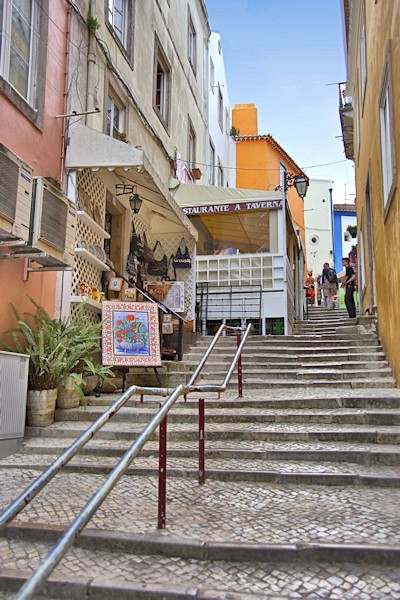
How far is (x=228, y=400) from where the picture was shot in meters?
6.35

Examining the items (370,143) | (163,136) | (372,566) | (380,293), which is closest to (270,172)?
(163,136)

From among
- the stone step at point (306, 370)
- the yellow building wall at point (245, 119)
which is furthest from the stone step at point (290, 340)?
the yellow building wall at point (245, 119)

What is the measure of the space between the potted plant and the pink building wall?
0.25m

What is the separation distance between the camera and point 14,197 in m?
5.28

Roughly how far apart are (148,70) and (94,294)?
6275 mm

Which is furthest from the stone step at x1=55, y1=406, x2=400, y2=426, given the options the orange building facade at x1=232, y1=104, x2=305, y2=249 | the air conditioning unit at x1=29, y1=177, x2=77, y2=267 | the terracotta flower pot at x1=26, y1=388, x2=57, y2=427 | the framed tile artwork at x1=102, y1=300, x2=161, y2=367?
the orange building facade at x1=232, y1=104, x2=305, y2=249

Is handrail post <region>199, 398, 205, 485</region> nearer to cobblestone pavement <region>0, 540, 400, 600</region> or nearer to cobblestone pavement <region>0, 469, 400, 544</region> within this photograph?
cobblestone pavement <region>0, 469, 400, 544</region>

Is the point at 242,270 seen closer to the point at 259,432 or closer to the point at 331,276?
the point at 331,276

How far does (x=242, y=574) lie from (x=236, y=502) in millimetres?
966

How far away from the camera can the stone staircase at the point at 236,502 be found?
2744mm

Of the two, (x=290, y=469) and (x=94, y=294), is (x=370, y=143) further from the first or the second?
(x=290, y=469)

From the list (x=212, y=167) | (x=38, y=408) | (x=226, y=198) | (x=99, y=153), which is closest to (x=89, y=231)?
(x=99, y=153)

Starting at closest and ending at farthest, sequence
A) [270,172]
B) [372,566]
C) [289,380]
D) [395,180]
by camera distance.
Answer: [372,566] < [395,180] < [289,380] < [270,172]

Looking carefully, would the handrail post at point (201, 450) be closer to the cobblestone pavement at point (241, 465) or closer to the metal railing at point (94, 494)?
the metal railing at point (94, 494)
